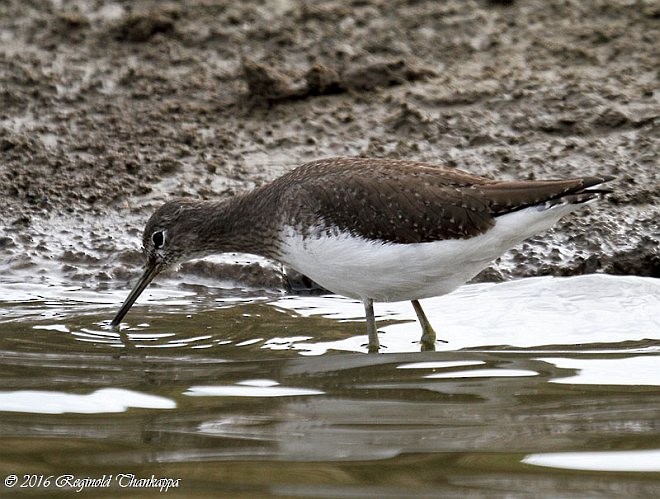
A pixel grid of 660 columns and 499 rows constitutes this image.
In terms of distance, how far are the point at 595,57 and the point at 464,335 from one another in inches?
177

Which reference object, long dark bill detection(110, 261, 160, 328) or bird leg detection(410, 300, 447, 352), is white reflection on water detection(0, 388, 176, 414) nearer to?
long dark bill detection(110, 261, 160, 328)

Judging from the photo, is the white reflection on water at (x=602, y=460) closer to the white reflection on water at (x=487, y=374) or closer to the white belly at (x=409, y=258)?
the white reflection on water at (x=487, y=374)

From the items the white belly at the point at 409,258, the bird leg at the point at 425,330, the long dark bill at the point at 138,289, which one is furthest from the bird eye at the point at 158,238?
the bird leg at the point at 425,330

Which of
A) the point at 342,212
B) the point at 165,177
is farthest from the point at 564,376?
the point at 165,177

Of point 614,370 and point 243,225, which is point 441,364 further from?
point 243,225

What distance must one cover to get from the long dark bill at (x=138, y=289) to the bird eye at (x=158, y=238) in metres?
0.15

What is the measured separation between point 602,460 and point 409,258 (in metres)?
2.46

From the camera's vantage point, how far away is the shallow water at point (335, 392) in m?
4.84

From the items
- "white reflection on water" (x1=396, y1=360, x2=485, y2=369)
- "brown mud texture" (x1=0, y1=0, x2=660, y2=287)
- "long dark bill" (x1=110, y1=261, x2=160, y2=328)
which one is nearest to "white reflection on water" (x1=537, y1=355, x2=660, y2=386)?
"white reflection on water" (x1=396, y1=360, x2=485, y2=369)

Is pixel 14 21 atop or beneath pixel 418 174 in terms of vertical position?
atop

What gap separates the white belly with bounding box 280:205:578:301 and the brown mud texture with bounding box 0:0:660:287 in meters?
1.62

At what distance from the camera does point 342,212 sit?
7234 mm

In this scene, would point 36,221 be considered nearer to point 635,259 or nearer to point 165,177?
point 165,177

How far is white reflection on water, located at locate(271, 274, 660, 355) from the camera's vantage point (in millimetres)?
7254
